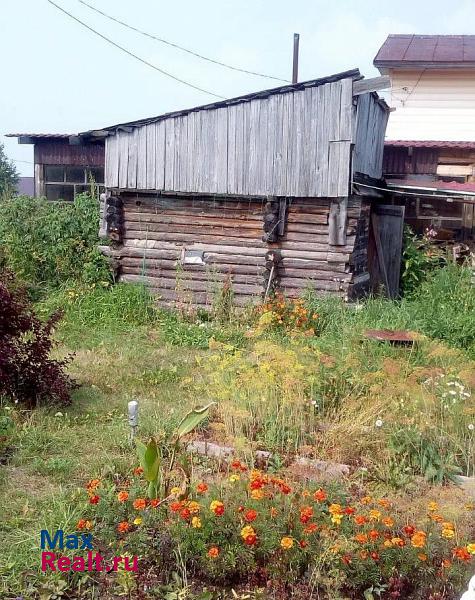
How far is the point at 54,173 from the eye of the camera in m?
20.1

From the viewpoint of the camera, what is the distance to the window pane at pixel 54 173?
20.0 meters

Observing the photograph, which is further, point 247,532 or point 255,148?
point 255,148

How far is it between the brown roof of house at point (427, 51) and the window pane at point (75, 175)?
8.44 meters

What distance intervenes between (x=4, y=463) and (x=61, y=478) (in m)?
0.58

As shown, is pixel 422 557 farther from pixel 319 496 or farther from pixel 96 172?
pixel 96 172

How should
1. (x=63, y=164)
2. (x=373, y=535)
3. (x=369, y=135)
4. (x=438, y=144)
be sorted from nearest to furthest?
(x=373, y=535), (x=369, y=135), (x=438, y=144), (x=63, y=164)

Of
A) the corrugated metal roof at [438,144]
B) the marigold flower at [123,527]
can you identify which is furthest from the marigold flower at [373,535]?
the corrugated metal roof at [438,144]

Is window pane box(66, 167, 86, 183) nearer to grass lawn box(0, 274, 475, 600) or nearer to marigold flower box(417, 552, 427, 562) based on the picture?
grass lawn box(0, 274, 475, 600)

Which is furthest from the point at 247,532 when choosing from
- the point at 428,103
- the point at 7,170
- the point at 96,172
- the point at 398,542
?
the point at 7,170

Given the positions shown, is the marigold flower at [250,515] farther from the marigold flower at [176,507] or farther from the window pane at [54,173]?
the window pane at [54,173]

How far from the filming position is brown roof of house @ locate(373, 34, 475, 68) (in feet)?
57.7

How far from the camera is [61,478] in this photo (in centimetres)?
498

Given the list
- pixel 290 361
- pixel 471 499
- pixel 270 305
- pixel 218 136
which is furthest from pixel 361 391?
pixel 218 136

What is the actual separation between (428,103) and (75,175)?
9706mm
